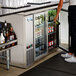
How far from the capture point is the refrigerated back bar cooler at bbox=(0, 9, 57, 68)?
4594 mm

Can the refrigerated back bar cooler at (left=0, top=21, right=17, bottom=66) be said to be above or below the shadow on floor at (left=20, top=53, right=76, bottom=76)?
above

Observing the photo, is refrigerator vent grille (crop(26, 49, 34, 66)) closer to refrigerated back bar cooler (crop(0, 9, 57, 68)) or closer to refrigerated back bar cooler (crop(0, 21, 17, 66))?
refrigerated back bar cooler (crop(0, 9, 57, 68))

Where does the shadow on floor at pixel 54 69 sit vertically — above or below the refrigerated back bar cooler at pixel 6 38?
below

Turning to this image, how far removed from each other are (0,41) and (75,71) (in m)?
1.68

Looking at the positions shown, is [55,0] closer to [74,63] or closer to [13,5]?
[13,5]

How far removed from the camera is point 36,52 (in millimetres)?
5324

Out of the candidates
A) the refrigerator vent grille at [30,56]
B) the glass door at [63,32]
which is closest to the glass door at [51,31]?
the glass door at [63,32]

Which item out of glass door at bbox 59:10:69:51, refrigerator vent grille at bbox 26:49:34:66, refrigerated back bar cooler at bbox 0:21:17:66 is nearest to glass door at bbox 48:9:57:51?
glass door at bbox 59:10:69:51

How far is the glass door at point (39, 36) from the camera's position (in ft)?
16.9

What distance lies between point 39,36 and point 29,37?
645 millimetres

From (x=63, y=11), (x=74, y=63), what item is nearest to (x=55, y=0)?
(x=63, y=11)

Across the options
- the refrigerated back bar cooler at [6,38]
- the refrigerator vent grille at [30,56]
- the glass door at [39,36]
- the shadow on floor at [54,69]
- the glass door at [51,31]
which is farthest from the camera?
the glass door at [51,31]

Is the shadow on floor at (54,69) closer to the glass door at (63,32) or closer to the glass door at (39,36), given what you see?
the glass door at (39,36)

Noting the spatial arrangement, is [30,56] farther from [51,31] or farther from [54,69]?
[51,31]
